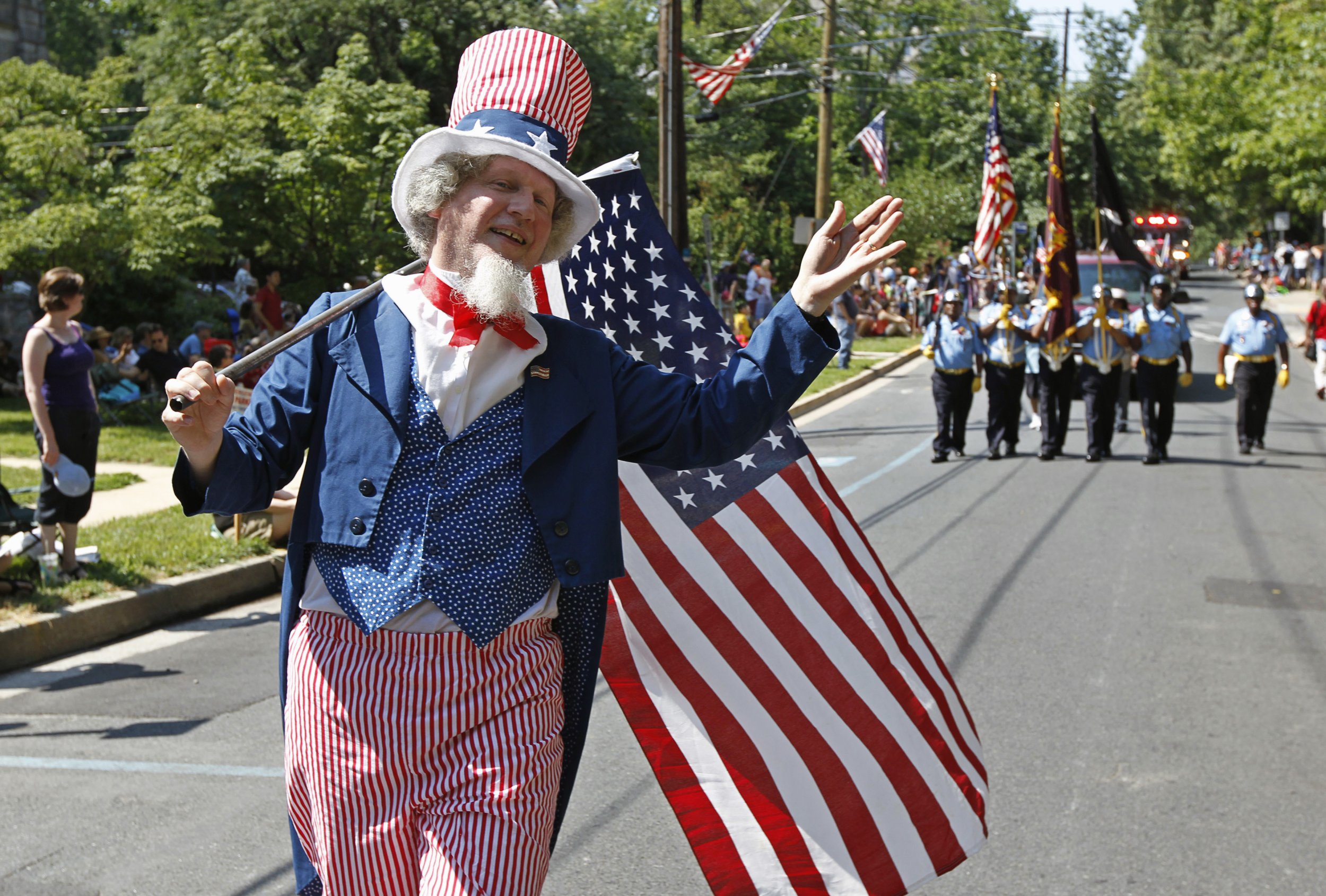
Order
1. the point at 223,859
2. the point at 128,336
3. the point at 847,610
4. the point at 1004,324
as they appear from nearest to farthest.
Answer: the point at 847,610 < the point at 223,859 < the point at 1004,324 < the point at 128,336

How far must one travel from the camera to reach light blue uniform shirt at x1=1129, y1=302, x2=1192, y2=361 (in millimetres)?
14461

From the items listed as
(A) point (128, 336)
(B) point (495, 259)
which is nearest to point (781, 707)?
(B) point (495, 259)

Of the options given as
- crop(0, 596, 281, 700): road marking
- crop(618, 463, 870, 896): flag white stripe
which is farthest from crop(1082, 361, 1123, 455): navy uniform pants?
crop(618, 463, 870, 896): flag white stripe

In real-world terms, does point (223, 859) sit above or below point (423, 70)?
below

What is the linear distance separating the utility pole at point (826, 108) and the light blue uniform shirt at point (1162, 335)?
1073 centimetres

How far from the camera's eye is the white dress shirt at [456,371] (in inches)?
93.3

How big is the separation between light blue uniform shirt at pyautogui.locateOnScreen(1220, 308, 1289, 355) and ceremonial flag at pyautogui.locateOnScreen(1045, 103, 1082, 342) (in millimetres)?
1894

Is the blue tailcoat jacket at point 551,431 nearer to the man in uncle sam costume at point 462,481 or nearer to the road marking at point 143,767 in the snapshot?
the man in uncle sam costume at point 462,481

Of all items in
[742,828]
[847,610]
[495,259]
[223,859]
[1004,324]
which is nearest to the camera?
[495,259]

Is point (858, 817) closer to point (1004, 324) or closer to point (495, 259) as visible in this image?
point (495, 259)

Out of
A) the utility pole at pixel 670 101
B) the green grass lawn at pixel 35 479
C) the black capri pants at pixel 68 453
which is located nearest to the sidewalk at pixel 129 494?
the green grass lawn at pixel 35 479

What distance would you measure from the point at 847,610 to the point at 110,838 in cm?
264

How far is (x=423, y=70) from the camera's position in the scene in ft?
93.8

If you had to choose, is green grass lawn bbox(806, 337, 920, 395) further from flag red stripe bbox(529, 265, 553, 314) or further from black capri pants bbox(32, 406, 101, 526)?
flag red stripe bbox(529, 265, 553, 314)
